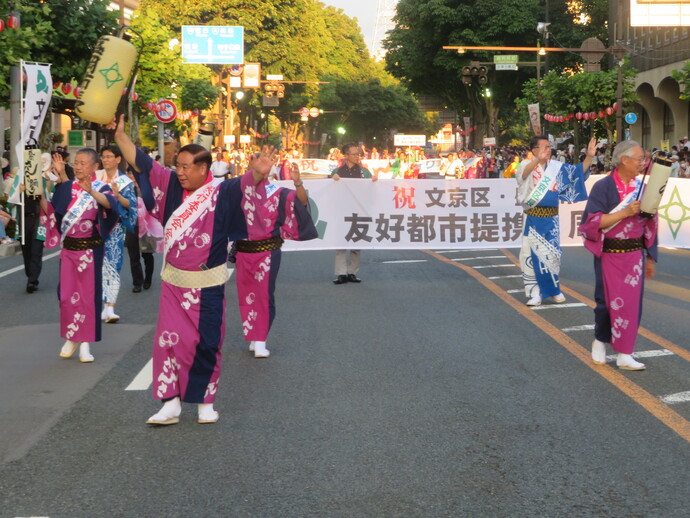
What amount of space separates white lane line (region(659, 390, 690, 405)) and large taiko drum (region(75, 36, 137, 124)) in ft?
12.4

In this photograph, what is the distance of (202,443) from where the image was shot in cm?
573

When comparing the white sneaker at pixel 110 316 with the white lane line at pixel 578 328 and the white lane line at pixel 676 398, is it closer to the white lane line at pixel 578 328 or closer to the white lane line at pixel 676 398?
the white lane line at pixel 578 328

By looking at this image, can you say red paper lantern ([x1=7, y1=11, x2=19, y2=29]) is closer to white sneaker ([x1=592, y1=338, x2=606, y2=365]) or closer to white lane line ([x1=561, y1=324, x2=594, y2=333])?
white lane line ([x1=561, y1=324, x2=594, y2=333])

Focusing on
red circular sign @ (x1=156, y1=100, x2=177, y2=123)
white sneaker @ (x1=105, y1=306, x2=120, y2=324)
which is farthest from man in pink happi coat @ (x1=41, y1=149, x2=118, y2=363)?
red circular sign @ (x1=156, y1=100, x2=177, y2=123)

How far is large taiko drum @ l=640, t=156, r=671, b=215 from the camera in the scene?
7.13 m

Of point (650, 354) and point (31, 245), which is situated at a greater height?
point (31, 245)

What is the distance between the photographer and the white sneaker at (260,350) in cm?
839

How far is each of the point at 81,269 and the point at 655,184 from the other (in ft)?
14.3

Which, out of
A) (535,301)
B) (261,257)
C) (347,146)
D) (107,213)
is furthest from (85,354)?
(347,146)

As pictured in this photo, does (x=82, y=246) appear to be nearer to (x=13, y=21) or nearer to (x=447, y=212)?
(x=447, y=212)

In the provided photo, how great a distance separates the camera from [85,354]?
27.4ft

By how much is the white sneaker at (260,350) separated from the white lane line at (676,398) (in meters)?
3.08

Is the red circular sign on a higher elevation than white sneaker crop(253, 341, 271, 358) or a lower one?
higher

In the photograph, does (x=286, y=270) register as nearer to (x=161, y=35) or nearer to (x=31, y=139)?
(x=31, y=139)
